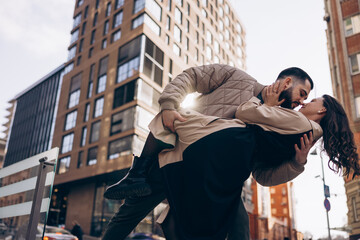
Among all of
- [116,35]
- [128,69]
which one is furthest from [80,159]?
[116,35]

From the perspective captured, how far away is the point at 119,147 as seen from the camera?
30.4m

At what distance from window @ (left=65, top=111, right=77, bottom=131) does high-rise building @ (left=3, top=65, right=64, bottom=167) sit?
463 inches

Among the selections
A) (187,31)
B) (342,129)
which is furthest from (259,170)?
(187,31)

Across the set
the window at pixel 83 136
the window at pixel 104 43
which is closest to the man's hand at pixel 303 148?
the window at pixel 83 136

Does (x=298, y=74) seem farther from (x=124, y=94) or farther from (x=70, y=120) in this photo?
(x=70, y=120)

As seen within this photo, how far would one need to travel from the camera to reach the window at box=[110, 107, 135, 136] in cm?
3030

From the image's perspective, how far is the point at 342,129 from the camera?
2.01 meters

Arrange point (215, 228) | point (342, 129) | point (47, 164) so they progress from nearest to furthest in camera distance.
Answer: point (215, 228) < point (342, 129) < point (47, 164)

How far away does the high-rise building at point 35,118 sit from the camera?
5456cm

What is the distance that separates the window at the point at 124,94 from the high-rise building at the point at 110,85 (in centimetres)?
11

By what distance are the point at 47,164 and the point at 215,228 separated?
1.95m

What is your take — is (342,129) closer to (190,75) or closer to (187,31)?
(190,75)

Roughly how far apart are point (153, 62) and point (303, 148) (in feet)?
107

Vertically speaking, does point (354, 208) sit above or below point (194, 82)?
above
